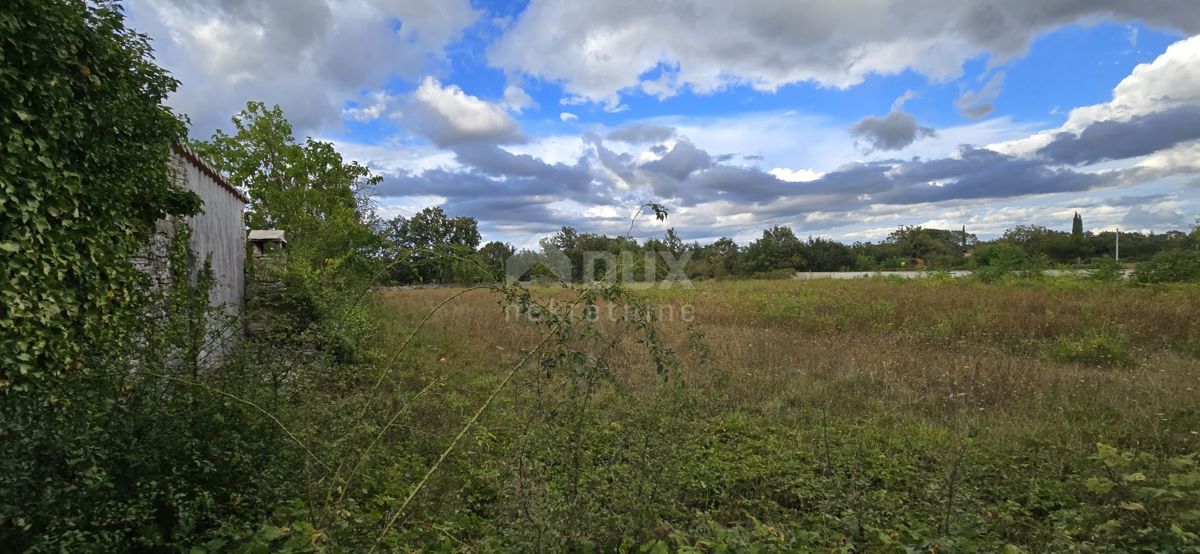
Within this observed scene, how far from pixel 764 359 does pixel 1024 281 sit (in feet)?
38.6

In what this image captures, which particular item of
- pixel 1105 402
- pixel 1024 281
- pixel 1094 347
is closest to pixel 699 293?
pixel 1024 281

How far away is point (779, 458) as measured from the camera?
394 cm

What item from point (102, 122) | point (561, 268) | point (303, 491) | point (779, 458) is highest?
point (102, 122)

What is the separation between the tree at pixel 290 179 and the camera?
537 inches

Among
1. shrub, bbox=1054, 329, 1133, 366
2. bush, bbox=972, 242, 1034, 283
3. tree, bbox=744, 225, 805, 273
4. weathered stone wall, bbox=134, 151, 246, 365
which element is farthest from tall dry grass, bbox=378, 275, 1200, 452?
tree, bbox=744, 225, 805, 273

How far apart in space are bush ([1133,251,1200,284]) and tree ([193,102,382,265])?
18.6 m

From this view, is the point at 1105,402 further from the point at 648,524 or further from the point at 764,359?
the point at 648,524

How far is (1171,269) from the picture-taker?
12578mm

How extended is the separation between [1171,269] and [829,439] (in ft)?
47.3

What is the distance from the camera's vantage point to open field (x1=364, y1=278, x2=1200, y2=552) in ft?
8.59

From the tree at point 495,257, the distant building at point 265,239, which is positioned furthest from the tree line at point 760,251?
the distant building at point 265,239

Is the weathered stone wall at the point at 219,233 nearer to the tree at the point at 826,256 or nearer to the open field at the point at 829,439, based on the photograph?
the open field at the point at 829,439

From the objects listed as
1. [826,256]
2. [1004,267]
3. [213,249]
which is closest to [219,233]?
[213,249]

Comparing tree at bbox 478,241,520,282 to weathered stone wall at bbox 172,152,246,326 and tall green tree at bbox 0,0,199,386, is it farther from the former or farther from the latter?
weathered stone wall at bbox 172,152,246,326
